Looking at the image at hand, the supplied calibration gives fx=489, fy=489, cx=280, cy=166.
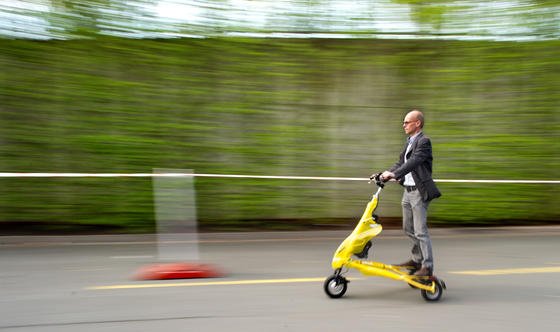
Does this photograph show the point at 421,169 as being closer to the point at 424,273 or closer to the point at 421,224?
the point at 421,224

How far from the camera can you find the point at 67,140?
7188 millimetres

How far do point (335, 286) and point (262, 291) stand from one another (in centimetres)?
72

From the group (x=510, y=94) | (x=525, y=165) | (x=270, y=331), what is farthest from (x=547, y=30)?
(x=270, y=331)

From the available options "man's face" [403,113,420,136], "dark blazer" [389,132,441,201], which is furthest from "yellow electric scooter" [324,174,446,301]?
"man's face" [403,113,420,136]

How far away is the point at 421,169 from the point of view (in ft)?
14.6

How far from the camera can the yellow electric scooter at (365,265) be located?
438 centimetres

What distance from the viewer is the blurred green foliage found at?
7.15 m

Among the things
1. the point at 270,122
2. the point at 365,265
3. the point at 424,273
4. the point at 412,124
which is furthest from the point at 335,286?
the point at 270,122

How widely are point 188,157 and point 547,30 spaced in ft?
20.8

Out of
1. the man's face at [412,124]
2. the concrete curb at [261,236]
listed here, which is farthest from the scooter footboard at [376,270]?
the concrete curb at [261,236]

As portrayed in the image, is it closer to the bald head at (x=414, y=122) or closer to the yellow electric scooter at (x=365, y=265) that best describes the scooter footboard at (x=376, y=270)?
the yellow electric scooter at (x=365, y=265)

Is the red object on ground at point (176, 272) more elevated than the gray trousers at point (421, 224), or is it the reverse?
the gray trousers at point (421, 224)

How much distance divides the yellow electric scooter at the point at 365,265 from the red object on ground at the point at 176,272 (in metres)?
1.43

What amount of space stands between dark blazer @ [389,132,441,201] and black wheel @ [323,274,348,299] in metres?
1.07
